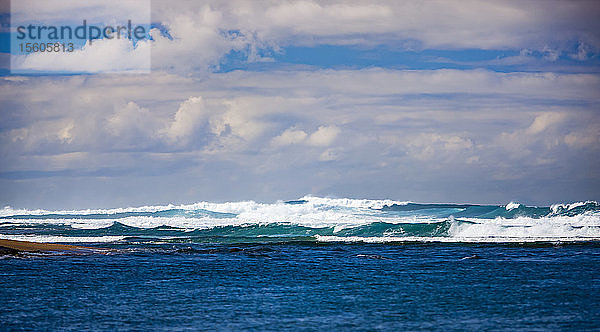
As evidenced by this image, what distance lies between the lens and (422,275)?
78.1 feet

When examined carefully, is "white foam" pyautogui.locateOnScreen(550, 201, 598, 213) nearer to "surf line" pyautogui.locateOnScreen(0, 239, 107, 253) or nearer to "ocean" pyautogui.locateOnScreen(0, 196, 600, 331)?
"ocean" pyautogui.locateOnScreen(0, 196, 600, 331)


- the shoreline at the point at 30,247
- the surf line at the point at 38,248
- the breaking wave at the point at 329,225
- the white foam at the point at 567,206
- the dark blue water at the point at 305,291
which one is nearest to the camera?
the dark blue water at the point at 305,291

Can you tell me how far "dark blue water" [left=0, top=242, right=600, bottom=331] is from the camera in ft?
52.5

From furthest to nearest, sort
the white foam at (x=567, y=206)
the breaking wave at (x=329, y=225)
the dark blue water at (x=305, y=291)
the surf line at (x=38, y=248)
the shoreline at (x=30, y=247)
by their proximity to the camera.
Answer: the white foam at (x=567, y=206), the breaking wave at (x=329, y=225), the surf line at (x=38, y=248), the shoreline at (x=30, y=247), the dark blue water at (x=305, y=291)

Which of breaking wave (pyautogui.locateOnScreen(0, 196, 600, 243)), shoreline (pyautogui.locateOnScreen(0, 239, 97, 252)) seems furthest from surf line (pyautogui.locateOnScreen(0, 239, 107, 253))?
breaking wave (pyautogui.locateOnScreen(0, 196, 600, 243))

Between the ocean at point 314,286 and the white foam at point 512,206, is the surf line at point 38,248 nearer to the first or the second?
the ocean at point 314,286

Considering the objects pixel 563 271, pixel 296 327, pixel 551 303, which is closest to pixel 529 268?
pixel 563 271

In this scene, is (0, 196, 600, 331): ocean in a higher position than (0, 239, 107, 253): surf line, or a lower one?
lower

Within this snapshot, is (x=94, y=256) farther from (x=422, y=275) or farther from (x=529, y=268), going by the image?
(x=529, y=268)

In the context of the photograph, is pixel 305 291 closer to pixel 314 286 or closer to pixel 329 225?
pixel 314 286

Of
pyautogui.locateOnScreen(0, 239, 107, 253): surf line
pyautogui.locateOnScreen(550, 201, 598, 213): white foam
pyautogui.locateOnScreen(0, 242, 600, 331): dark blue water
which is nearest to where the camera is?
pyautogui.locateOnScreen(0, 242, 600, 331): dark blue water

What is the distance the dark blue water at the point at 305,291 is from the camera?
16016 mm

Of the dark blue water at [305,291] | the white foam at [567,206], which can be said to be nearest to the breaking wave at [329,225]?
the white foam at [567,206]

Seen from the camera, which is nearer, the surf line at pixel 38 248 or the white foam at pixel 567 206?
the surf line at pixel 38 248
